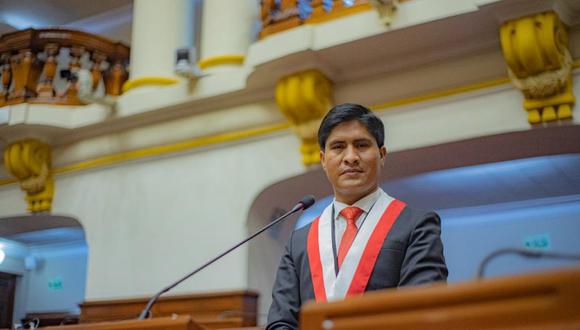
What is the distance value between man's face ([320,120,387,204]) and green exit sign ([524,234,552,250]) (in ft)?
16.7

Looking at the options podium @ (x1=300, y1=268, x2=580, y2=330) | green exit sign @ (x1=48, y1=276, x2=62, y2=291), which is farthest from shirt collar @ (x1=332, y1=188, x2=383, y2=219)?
green exit sign @ (x1=48, y1=276, x2=62, y2=291)

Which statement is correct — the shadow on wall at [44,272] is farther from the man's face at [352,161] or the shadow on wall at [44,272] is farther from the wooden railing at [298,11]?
the man's face at [352,161]

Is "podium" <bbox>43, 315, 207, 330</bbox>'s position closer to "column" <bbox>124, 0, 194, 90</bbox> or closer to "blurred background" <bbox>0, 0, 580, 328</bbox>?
"blurred background" <bbox>0, 0, 580, 328</bbox>

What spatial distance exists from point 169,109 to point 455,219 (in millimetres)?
3539

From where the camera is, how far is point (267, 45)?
14.4ft

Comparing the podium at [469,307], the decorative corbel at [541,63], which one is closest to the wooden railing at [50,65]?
the decorative corbel at [541,63]

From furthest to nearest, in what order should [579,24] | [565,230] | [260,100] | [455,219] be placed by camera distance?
[455,219]
[565,230]
[260,100]
[579,24]

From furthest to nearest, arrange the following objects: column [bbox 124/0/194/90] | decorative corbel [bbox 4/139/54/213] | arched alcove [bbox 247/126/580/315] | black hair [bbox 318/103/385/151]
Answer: decorative corbel [bbox 4/139/54/213] → column [bbox 124/0/194/90] → arched alcove [bbox 247/126/580/315] → black hair [bbox 318/103/385/151]

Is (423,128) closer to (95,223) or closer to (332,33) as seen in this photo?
(332,33)

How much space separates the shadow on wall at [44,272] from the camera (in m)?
8.69

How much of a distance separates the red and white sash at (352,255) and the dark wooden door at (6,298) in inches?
303

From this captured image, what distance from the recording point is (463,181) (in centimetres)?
599

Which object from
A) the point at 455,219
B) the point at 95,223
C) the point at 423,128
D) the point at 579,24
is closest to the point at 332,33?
the point at 423,128

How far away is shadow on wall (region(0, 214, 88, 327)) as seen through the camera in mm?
8688
